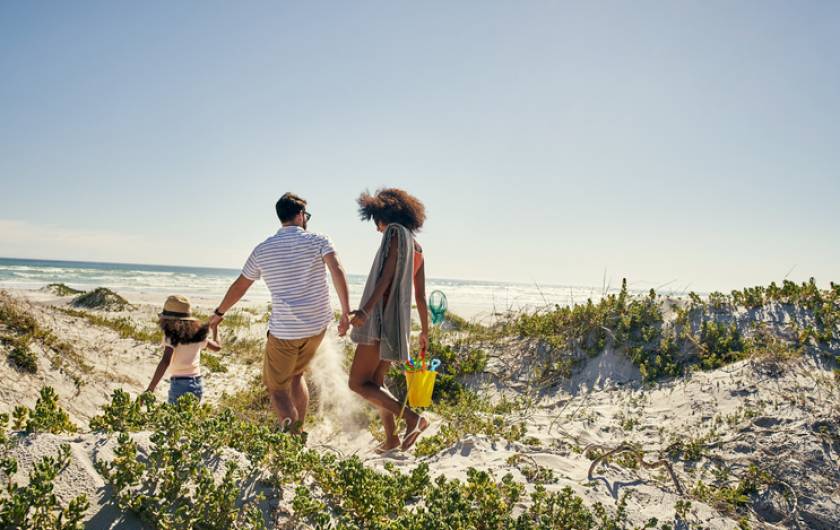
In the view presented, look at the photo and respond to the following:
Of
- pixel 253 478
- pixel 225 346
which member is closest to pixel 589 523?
pixel 253 478

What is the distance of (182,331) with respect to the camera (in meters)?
4.43

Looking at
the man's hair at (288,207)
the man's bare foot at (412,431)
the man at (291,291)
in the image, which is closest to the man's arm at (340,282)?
the man at (291,291)

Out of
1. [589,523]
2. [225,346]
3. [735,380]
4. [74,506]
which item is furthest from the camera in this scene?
[225,346]

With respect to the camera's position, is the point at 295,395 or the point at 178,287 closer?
the point at 295,395

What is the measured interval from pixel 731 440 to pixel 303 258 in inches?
155

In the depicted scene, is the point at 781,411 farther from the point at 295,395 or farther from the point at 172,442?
the point at 172,442

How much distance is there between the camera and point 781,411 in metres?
4.52

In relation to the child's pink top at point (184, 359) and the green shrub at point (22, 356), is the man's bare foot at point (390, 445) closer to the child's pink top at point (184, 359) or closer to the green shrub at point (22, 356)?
the child's pink top at point (184, 359)

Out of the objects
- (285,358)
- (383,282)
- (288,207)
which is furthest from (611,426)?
(288,207)

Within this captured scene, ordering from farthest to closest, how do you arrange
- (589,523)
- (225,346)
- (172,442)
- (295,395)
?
(225,346)
(295,395)
(589,523)
(172,442)

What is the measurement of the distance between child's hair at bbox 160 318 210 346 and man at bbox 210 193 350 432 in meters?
0.40

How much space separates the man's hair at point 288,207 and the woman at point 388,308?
2.00ft

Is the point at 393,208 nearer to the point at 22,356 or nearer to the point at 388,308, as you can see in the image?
the point at 388,308

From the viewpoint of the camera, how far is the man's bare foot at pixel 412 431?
4.45 meters
